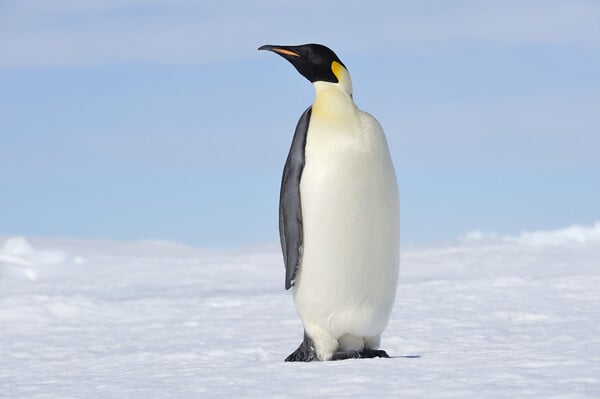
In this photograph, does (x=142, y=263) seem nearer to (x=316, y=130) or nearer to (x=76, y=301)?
(x=76, y=301)

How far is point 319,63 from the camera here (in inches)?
194

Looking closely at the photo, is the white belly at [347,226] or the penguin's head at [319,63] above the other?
the penguin's head at [319,63]

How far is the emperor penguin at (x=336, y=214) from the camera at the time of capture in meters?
4.72

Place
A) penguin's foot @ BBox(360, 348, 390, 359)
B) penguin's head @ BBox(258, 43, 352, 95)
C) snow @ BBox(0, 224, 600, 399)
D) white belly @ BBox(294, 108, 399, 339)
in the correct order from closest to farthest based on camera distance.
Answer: snow @ BBox(0, 224, 600, 399) < white belly @ BBox(294, 108, 399, 339) < penguin's head @ BBox(258, 43, 352, 95) < penguin's foot @ BBox(360, 348, 390, 359)

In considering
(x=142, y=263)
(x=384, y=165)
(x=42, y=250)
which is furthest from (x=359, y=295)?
(x=42, y=250)

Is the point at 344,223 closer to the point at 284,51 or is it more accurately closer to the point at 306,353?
the point at 306,353

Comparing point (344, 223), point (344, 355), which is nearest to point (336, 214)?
point (344, 223)

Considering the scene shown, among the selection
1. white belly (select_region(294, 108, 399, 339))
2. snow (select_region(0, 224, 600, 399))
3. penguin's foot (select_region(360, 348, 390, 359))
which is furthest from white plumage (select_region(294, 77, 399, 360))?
snow (select_region(0, 224, 600, 399))

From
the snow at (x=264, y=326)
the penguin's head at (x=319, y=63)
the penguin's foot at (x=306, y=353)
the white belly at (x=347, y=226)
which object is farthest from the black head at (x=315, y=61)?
the snow at (x=264, y=326)

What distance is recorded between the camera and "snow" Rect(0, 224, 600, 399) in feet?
12.6

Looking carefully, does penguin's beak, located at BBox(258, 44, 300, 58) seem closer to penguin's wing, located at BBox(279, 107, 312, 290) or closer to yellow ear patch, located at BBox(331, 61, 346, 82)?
yellow ear patch, located at BBox(331, 61, 346, 82)

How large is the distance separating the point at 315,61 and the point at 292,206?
78cm

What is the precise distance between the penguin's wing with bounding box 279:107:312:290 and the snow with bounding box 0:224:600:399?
548 mm

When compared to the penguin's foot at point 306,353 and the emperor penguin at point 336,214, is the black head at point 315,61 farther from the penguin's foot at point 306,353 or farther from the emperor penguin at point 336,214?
the penguin's foot at point 306,353
